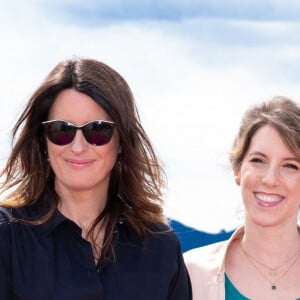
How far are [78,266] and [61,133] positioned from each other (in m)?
0.68

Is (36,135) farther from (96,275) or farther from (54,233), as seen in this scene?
(96,275)

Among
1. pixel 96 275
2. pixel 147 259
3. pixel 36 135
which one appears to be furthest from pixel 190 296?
pixel 36 135

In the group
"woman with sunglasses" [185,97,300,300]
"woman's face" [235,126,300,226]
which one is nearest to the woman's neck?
"woman with sunglasses" [185,97,300,300]

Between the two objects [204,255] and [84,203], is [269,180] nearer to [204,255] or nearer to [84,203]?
[204,255]

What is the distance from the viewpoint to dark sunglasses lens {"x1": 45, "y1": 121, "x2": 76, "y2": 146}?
3.54 meters

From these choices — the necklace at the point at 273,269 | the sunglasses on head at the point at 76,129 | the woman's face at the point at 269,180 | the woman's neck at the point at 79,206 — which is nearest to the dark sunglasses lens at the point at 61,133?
the sunglasses on head at the point at 76,129

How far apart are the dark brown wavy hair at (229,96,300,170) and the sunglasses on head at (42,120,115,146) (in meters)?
1.06

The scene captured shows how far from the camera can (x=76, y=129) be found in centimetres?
355

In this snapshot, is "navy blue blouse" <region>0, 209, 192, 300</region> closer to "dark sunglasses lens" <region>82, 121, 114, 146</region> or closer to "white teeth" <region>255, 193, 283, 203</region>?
"dark sunglasses lens" <region>82, 121, 114, 146</region>

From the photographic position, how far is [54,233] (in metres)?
3.58

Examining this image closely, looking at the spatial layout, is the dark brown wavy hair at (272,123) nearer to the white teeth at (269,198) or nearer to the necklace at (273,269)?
the white teeth at (269,198)

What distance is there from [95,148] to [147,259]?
0.64 meters

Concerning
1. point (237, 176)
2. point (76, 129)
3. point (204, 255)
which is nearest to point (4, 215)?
point (76, 129)

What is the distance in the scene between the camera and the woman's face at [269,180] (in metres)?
4.09
